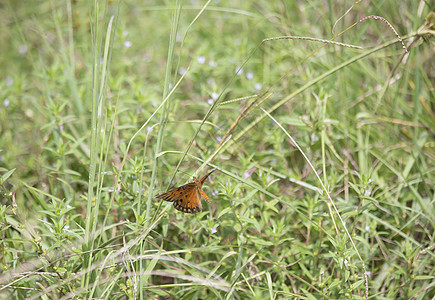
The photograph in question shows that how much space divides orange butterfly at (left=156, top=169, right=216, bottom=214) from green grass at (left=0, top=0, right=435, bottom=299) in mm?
114

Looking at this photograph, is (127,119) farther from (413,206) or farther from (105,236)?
(413,206)

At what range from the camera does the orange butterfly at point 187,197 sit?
6.49 feet

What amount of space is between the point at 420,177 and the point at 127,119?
209cm

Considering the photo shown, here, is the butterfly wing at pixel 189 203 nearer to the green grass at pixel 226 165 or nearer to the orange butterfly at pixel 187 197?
the orange butterfly at pixel 187 197

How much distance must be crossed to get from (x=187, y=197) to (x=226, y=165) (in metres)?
0.76

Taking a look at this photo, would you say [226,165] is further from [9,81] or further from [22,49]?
[22,49]

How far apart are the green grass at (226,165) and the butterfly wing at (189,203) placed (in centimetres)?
14

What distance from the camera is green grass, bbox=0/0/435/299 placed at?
2.02 m

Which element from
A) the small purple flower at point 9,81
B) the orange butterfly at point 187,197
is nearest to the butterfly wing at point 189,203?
the orange butterfly at point 187,197

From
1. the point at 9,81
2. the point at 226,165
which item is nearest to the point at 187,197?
the point at 226,165

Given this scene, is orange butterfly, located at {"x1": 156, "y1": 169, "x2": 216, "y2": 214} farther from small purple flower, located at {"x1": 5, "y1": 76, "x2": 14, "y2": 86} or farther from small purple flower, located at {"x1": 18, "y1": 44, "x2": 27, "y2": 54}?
small purple flower, located at {"x1": 18, "y1": 44, "x2": 27, "y2": 54}

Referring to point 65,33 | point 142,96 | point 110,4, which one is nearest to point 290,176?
point 142,96

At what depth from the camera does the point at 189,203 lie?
2025 mm

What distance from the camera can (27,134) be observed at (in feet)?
10.6
